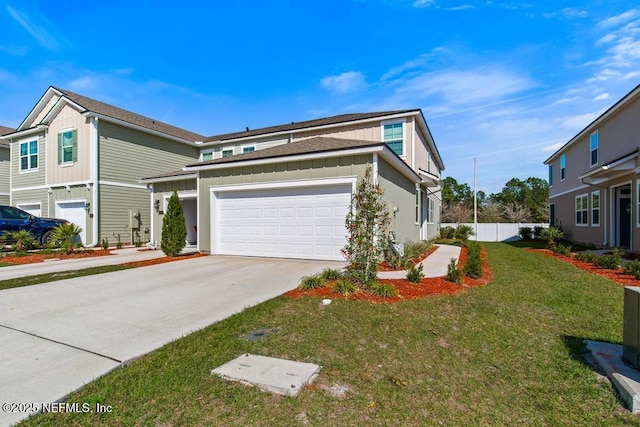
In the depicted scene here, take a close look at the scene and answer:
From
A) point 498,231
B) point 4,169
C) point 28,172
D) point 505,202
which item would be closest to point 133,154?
point 28,172

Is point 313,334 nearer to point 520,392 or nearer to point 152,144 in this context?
point 520,392

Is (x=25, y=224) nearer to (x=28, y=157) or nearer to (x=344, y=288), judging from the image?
(x=28, y=157)

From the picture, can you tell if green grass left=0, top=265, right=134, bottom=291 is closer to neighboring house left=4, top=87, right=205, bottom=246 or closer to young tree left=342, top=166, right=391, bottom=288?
young tree left=342, top=166, right=391, bottom=288

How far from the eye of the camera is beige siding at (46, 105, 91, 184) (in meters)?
14.7

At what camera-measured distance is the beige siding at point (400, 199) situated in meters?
9.50

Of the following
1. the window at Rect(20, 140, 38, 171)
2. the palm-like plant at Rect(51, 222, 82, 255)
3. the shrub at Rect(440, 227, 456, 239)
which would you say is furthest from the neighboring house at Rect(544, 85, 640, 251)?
the window at Rect(20, 140, 38, 171)

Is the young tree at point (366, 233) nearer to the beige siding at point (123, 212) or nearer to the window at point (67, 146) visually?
the beige siding at point (123, 212)

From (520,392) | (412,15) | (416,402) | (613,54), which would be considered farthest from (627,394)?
(613,54)

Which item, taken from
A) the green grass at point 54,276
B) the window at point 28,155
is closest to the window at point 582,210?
the green grass at point 54,276

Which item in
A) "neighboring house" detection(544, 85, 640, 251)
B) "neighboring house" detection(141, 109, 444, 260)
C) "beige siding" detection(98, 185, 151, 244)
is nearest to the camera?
"neighboring house" detection(141, 109, 444, 260)

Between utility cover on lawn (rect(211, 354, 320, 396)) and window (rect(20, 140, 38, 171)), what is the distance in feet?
67.7

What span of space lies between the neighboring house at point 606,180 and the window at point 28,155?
26576 mm

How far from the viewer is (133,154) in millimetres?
15992

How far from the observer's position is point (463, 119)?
15.8 m
